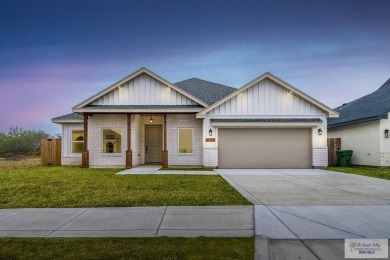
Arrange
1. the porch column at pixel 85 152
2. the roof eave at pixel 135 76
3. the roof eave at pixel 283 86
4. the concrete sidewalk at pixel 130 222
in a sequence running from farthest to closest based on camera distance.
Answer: the roof eave at pixel 135 76, the porch column at pixel 85 152, the roof eave at pixel 283 86, the concrete sidewalk at pixel 130 222

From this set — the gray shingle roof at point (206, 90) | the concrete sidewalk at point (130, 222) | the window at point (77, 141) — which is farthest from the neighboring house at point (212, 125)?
the concrete sidewalk at point (130, 222)

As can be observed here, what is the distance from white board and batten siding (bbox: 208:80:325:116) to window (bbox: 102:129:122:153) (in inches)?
270

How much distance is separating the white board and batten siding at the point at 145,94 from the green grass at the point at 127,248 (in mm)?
13369

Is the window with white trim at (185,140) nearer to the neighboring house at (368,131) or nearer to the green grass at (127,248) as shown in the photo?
the neighboring house at (368,131)

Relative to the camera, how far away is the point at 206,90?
70.3 feet

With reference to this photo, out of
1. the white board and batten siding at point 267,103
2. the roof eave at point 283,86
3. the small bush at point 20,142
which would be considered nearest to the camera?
the roof eave at point 283,86

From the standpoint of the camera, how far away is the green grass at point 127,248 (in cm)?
348

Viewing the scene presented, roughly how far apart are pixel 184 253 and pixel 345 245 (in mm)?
2383

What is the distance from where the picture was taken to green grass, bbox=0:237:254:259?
3.48 m

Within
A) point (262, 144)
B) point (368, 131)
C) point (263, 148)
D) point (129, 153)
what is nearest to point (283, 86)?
point (262, 144)

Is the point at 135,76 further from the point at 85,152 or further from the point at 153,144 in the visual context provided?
the point at 85,152

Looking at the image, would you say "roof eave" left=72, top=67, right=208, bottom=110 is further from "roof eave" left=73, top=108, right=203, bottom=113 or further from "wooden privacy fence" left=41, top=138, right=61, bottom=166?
"wooden privacy fence" left=41, top=138, right=61, bottom=166

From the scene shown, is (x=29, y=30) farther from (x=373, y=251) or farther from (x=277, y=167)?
(x=373, y=251)

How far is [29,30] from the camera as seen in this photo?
67.4 feet
